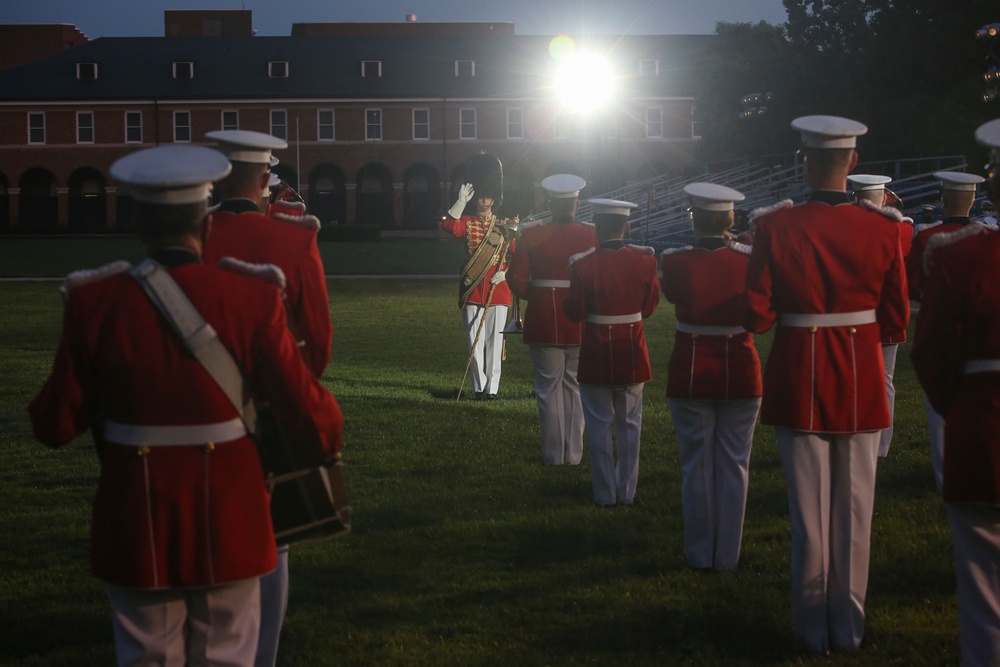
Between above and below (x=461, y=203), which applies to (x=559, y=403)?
below

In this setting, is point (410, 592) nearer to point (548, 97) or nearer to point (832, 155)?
point (832, 155)

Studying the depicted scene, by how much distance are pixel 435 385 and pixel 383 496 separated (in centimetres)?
568

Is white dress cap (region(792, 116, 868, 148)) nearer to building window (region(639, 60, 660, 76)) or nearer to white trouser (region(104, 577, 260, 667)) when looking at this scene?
white trouser (region(104, 577, 260, 667))

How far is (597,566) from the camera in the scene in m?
6.34

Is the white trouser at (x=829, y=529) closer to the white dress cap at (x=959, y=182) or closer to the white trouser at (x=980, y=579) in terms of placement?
the white trouser at (x=980, y=579)

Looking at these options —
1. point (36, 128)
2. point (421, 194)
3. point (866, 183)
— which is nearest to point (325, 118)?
point (421, 194)

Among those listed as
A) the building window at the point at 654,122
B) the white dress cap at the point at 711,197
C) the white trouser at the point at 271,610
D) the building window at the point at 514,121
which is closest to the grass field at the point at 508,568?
the white trouser at the point at 271,610

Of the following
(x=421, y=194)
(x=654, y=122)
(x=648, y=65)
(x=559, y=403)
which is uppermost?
(x=648, y=65)

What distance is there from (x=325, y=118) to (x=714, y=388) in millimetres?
64562

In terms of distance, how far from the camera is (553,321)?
888 centimetres

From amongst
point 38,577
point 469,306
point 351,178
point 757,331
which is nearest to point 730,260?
point 757,331

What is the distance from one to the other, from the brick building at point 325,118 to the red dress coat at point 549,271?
5691 cm

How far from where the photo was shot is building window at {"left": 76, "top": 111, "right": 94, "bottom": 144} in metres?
67.8

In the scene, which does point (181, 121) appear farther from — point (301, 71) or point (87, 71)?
point (301, 71)
